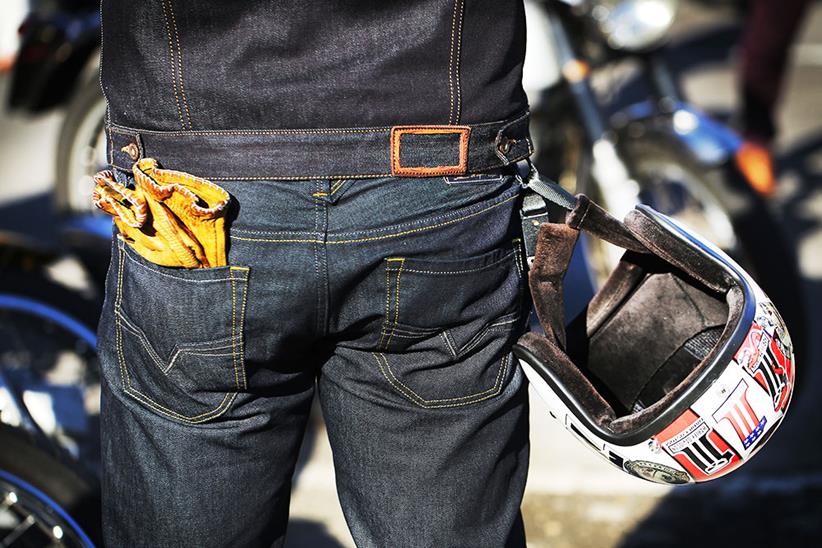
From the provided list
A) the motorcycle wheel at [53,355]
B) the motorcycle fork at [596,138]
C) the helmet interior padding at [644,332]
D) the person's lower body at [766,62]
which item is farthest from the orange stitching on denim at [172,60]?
the person's lower body at [766,62]

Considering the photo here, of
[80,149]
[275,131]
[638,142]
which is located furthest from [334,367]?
[80,149]

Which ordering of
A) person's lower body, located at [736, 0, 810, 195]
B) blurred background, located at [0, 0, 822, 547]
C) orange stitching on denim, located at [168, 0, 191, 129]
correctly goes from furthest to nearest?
person's lower body, located at [736, 0, 810, 195], blurred background, located at [0, 0, 822, 547], orange stitching on denim, located at [168, 0, 191, 129]

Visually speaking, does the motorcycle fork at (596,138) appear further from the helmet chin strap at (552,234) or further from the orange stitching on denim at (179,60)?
the orange stitching on denim at (179,60)

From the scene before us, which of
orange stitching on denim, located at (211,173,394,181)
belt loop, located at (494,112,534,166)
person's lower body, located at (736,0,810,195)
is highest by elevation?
orange stitching on denim, located at (211,173,394,181)

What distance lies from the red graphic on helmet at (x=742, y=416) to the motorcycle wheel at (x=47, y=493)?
121cm

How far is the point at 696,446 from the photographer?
4.26ft

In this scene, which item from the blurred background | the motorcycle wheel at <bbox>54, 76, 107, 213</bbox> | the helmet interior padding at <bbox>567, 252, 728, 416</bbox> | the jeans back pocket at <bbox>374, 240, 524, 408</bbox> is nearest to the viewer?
the jeans back pocket at <bbox>374, 240, 524, 408</bbox>

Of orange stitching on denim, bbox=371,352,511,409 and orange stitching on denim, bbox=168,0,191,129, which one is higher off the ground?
orange stitching on denim, bbox=168,0,191,129

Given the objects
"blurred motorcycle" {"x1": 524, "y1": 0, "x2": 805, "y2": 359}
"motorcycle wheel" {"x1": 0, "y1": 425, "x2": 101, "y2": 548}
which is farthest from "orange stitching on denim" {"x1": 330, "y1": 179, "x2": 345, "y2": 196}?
"blurred motorcycle" {"x1": 524, "y1": 0, "x2": 805, "y2": 359}

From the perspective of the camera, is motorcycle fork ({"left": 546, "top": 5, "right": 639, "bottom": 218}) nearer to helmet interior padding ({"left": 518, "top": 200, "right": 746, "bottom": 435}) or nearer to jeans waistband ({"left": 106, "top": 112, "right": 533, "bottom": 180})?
helmet interior padding ({"left": 518, "top": 200, "right": 746, "bottom": 435})

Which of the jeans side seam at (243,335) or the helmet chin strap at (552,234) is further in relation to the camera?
the helmet chin strap at (552,234)

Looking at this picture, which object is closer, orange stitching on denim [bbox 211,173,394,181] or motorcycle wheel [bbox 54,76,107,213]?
orange stitching on denim [bbox 211,173,394,181]

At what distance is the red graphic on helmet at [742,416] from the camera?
1.27 m

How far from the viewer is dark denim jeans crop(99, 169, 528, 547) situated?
4.04 feet
